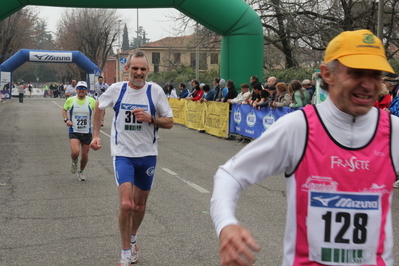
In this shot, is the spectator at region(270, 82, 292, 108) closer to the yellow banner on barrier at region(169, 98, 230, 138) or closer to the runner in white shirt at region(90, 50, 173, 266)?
the yellow banner on barrier at region(169, 98, 230, 138)

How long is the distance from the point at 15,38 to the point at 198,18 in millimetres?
44608

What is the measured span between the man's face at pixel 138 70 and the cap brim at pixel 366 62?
3350 mm

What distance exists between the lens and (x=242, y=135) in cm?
1700

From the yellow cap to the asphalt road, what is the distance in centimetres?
337

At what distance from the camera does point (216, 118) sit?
1909 centimetres

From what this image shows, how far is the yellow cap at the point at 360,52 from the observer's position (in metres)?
2.13

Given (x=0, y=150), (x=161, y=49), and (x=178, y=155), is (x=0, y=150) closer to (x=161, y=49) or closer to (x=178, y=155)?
(x=178, y=155)

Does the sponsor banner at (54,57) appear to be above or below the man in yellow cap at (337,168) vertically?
above

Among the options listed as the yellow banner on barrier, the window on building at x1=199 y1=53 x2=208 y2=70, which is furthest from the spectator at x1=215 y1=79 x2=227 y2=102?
the window on building at x1=199 y1=53 x2=208 y2=70

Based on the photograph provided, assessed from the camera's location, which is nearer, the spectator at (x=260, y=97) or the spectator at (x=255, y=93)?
the spectator at (x=260, y=97)

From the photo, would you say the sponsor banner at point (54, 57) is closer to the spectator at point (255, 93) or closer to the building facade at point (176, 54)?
the building facade at point (176, 54)

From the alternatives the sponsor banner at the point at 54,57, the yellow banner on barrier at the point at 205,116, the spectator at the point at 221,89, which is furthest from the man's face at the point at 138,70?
the sponsor banner at the point at 54,57

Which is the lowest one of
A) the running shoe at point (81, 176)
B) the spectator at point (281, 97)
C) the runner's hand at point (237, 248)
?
the running shoe at point (81, 176)

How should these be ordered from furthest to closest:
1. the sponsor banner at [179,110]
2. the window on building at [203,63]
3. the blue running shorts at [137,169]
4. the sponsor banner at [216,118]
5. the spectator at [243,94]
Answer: the window on building at [203,63] → the sponsor banner at [179,110] → the sponsor banner at [216,118] → the spectator at [243,94] → the blue running shorts at [137,169]
